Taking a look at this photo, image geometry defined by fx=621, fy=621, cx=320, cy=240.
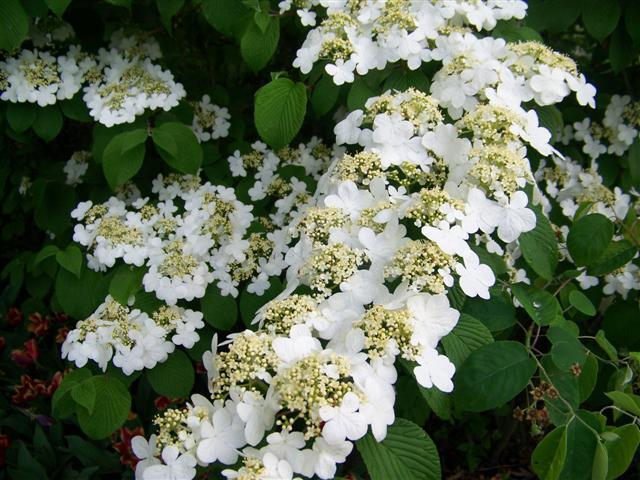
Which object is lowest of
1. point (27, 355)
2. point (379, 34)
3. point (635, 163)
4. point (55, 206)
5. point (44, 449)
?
point (44, 449)

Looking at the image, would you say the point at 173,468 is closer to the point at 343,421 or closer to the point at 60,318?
the point at 343,421

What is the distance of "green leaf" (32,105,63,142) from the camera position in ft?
6.84

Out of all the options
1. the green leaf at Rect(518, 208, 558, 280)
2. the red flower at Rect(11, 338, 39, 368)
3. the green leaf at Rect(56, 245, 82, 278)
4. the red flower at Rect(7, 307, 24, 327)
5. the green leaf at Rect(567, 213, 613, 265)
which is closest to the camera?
the green leaf at Rect(518, 208, 558, 280)

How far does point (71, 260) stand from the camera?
1.77 meters

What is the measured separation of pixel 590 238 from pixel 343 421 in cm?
87

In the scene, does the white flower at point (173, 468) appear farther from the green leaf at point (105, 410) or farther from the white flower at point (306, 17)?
the white flower at point (306, 17)

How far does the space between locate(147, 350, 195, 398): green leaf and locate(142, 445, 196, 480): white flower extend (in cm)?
55

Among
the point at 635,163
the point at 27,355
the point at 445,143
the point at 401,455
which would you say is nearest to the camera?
the point at 401,455

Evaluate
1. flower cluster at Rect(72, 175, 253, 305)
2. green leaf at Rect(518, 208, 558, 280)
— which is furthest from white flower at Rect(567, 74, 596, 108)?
flower cluster at Rect(72, 175, 253, 305)

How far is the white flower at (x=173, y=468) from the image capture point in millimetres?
1062

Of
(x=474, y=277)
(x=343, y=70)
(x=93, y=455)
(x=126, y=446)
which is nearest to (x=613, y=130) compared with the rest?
(x=343, y=70)

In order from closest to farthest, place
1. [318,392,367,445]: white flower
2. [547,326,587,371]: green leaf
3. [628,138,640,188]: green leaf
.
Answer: [318,392,367,445]: white flower, [547,326,587,371]: green leaf, [628,138,640,188]: green leaf

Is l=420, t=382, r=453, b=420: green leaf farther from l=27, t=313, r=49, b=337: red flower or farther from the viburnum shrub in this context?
l=27, t=313, r=49, b=337: red flower

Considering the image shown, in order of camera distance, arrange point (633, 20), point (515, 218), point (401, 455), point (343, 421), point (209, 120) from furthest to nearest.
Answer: point (209, 120) < point (633, 20) < point (515, 218) < point (401, 455) < point (343, 421)
